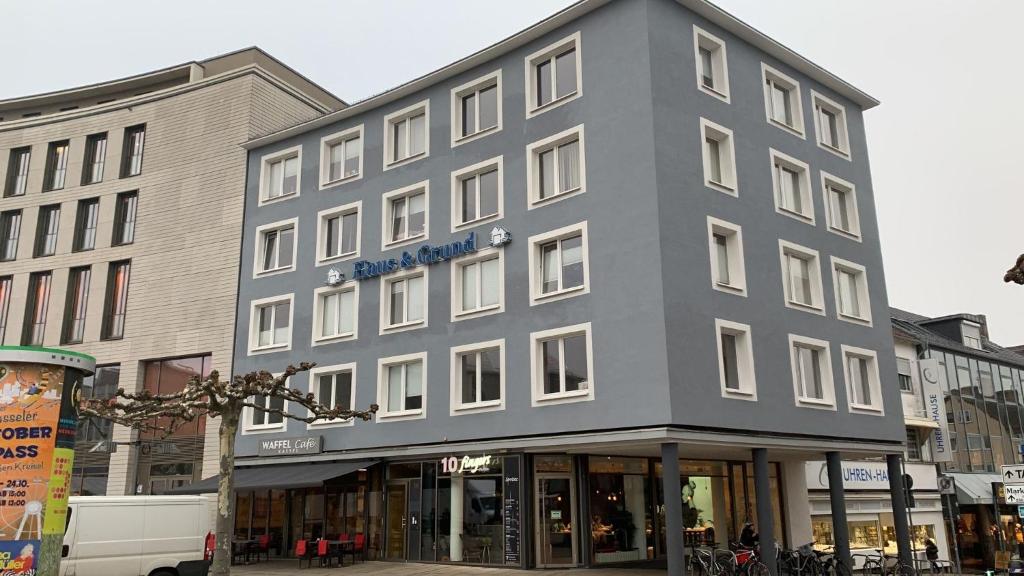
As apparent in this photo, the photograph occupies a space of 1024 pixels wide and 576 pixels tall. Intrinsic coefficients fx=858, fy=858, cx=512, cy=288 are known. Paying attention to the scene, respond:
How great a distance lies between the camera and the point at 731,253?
24328 mm

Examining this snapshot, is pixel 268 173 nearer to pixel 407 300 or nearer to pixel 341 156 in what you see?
pixel 341 156

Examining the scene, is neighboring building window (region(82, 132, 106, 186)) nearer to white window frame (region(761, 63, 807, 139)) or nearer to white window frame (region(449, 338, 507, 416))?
white window frame (region(449, 338, 507, 416))

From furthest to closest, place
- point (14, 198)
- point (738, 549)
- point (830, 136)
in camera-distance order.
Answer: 1. point (14, 198)
2. point (830, 136)
3. point (738, 549)

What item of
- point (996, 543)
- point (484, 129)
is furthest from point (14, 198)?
point (996, 543)

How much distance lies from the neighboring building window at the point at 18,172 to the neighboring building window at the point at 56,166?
1.07 meters

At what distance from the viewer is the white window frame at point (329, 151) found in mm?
30719

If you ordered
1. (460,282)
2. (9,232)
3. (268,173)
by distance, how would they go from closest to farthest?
1. (460,282)
2. (268,173)
3. (9,232)

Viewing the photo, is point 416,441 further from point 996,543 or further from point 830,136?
point 996,543

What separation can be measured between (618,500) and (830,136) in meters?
14.7

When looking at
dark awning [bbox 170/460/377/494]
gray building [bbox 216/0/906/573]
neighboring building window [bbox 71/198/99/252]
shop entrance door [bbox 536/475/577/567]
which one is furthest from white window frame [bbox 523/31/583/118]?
neighboring building window [bbox 71/198/99/252]

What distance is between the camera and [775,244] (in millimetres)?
25656

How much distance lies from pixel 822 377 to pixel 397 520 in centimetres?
1384

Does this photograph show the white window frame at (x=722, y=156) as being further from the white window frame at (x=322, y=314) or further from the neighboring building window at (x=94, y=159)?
the neighboring building window at (x=94, y=159)

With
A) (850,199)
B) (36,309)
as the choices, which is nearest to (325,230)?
(36,309)
